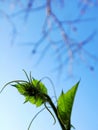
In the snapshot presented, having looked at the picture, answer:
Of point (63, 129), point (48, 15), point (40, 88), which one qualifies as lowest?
point (63, 129)

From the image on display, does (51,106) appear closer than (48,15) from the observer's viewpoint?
Yes

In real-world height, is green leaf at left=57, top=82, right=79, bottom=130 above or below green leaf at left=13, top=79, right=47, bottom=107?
below

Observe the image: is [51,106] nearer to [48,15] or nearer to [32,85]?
[32,85]

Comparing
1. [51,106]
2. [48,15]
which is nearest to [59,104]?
[51,106]

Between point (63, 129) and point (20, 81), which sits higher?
point (20, 81)
